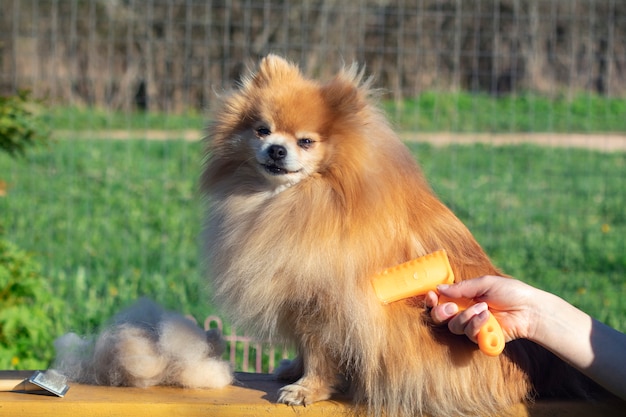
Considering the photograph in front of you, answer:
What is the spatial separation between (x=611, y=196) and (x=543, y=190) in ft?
2.62

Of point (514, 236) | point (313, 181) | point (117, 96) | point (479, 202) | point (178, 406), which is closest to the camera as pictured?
point (178, 406)

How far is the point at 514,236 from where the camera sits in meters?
6.97

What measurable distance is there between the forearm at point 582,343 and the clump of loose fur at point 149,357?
3.42 feet

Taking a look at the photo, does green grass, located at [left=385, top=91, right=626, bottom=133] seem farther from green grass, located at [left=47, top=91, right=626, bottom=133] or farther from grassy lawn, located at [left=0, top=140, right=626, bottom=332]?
grassy lawn, located at [left=0, top=140, right=626, bottom=332]

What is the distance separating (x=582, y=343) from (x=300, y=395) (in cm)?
86

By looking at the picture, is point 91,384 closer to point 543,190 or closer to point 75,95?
point 75,95

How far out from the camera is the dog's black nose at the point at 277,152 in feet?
8.20

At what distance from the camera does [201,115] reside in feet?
20.5

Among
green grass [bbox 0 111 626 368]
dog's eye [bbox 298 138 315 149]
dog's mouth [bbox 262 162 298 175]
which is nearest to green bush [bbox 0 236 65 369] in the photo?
green grass [bbox 0 111 626 368]

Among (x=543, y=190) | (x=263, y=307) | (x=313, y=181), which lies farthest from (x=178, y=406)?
(x=543, y=190)

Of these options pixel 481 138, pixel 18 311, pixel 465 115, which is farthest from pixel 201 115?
pixel 465 115

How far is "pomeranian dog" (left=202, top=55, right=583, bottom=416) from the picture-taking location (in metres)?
2.37

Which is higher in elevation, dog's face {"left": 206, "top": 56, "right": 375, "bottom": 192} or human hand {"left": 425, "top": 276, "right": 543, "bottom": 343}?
dog's face {"left": 206, "top": 56, "right": 375, "bottom": 192}

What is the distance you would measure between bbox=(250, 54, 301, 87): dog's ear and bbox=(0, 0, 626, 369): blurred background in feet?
5.55
